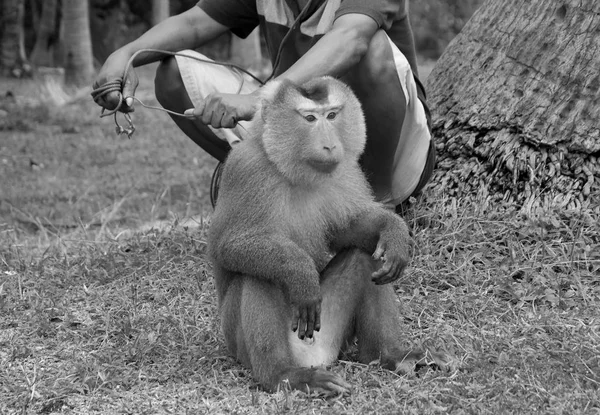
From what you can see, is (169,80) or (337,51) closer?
(337,51)

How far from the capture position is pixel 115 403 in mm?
3506

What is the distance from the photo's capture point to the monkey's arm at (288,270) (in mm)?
3445

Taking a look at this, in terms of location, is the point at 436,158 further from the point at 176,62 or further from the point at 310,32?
the point at 176,62

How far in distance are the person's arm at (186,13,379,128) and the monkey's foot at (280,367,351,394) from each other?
108 centimetres

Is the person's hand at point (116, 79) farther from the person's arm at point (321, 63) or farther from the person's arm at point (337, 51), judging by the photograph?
the person's arm at point (337, 51)

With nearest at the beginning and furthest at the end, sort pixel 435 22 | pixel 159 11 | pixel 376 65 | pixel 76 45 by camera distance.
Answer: pixel 376 65 → pixel 76 45 → pixel 159 11 → pixel 435 22

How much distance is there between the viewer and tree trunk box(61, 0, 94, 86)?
1329 centimetres

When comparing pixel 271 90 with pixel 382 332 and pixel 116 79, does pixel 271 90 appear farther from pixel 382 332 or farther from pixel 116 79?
pixel 382 332

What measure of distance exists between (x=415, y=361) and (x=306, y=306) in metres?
0.50

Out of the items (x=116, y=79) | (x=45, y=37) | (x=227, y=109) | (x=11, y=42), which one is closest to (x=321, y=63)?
(x=227, y=109)

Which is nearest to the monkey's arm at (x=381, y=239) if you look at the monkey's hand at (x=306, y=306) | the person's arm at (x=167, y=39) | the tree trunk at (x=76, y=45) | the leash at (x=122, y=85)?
the monkey's hand at (x=306, y=306)

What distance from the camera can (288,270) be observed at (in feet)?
11.3

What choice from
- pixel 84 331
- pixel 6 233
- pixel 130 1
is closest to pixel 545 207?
pixel 84 331

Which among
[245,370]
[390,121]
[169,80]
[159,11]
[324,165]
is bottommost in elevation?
[159,11]
